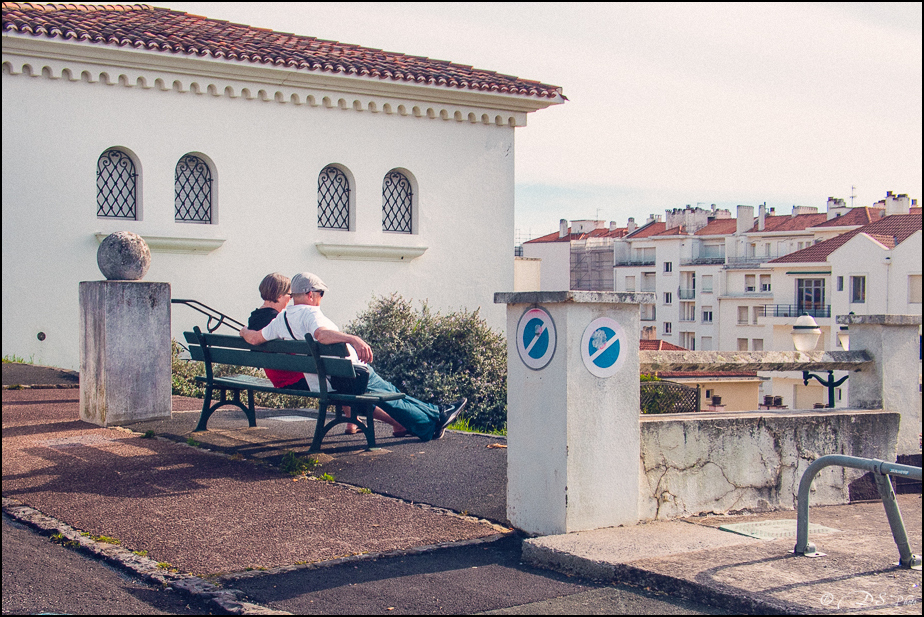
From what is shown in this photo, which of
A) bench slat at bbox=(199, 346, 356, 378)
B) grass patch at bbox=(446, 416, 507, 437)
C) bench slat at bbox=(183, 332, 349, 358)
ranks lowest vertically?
grass patch at bbox=(446, 416, 507, 437)

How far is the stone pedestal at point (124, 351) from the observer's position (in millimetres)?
8898

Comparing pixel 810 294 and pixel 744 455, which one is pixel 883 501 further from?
pixel 810 294

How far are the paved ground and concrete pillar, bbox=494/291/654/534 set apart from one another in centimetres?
20

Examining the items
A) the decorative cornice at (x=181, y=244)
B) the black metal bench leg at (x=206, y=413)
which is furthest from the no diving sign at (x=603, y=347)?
the decorative cornice at (x=181, y=244)

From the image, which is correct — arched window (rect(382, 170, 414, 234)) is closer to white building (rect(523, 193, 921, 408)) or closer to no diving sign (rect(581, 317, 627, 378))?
no diving sign (rect(581, 317, 627, 378))

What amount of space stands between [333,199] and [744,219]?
81.0 meters

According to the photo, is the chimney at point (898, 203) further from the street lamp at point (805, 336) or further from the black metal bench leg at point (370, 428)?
the black metal bench leg at point (370, 428)

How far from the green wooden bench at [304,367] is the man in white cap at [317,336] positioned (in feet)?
0.41

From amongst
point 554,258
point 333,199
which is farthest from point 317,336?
point 554,258

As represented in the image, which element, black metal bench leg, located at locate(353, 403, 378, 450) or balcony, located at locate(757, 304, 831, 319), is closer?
black metal bench leg, located at locate(353, 403, 378, 450)

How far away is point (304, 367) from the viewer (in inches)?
292

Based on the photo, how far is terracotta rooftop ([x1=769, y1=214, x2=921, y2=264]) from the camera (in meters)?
63.2

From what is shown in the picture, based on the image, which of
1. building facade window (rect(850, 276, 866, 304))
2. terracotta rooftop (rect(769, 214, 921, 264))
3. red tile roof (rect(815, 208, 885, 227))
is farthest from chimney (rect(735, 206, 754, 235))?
building facade window (rect(850, 276, 866, 304))

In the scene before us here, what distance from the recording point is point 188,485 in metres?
6.35
